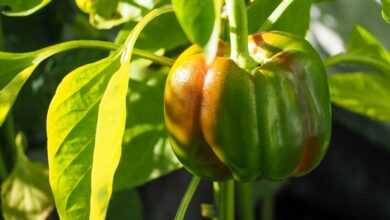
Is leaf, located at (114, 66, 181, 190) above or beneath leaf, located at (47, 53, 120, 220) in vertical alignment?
beneath

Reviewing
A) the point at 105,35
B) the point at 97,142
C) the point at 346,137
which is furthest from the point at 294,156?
the point at 346,137

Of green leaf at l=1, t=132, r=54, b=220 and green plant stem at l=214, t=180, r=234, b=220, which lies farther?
green leaf at l=1, t=132, r=54, b=220

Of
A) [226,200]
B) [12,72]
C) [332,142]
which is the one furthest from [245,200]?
[332,142]

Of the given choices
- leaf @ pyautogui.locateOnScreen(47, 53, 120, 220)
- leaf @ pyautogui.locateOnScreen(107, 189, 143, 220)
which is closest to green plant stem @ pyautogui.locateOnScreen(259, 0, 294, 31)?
leaf @ pyautogui.locateOnScreen(47, 53, 120, 220)

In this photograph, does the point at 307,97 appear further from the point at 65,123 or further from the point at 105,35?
the point at 105,35

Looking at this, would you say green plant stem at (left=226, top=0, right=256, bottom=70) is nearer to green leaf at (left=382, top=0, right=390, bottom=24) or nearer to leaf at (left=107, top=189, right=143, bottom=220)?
green leaf at (left=382, top=0, right=390, bottom=24)

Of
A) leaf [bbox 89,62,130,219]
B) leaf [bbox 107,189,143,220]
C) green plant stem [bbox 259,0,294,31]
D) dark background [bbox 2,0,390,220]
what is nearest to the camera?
leaf [bbox 89,62,130,219]
